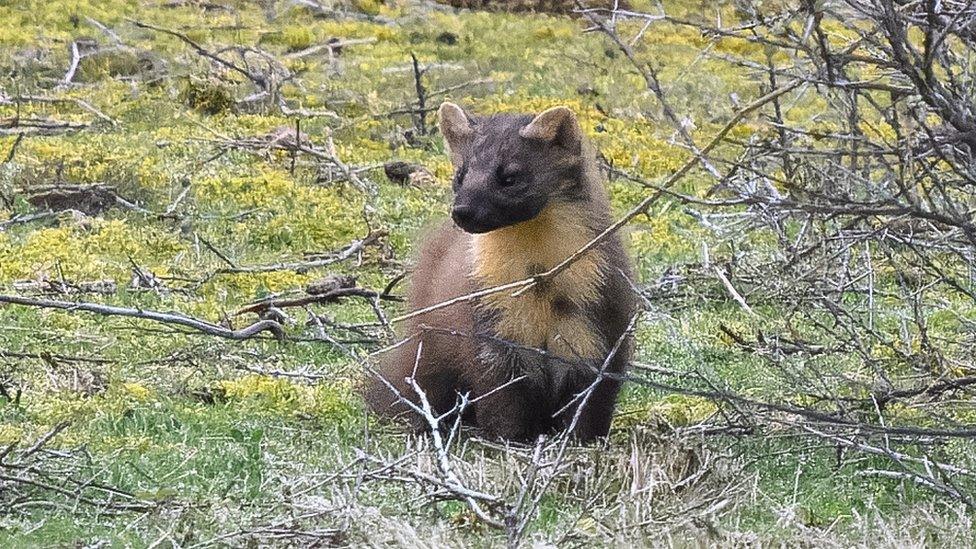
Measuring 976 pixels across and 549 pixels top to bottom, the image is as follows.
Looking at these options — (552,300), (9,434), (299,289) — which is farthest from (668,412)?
(299,289)

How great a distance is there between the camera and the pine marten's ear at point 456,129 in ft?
21.2

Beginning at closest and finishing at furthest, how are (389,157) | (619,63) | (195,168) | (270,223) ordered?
(270,223) → (195,168) → (389,157) → (619,63)

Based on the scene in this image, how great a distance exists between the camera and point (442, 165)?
39.4 ft

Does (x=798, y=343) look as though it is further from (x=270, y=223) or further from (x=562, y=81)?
(x=562, y=81)

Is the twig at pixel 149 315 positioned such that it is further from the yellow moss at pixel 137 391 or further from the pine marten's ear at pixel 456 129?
the pine marten's ear at pixel 456 129

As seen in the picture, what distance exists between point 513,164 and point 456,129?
39cm

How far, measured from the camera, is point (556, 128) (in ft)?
20.7

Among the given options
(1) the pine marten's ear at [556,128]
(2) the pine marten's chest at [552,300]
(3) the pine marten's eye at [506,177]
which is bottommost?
(2) the pine marten's chest at [552,300]

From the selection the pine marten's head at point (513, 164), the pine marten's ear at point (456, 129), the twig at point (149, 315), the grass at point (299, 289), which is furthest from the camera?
the pine marten's ear at point (456, 129)

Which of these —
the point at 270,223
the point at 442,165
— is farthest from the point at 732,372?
the point at 442,165

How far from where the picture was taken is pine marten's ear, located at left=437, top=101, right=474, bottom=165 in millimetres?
6461

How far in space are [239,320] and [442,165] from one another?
3939 millimetres

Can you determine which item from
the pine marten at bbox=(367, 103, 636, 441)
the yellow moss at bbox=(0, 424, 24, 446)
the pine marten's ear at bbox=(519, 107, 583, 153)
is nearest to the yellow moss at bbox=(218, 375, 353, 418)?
the pine marten at bbox=(367, 103, 636, 441)

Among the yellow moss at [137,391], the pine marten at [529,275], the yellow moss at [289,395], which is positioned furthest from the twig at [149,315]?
the pine marten at [529,275]
